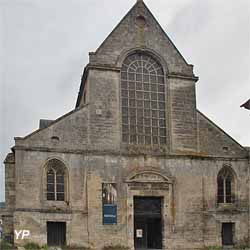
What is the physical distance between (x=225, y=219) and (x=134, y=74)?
10.2 metres

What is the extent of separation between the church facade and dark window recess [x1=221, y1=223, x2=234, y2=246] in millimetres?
59

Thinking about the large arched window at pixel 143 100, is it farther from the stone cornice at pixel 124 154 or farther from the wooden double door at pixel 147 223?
the wooden double door at pixel 147 223

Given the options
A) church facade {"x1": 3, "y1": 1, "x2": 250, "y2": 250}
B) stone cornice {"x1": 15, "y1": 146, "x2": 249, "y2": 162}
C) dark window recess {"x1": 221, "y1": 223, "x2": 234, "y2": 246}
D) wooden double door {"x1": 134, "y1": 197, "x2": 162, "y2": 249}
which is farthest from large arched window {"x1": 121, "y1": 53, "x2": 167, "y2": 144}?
dark window recess {"x1": 221, "y1": 223, "x2": 234, "y2": 246}

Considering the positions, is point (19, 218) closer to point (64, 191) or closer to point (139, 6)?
point (64, 191)

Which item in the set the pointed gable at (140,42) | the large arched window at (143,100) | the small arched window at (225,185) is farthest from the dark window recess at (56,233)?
the pointed gable at (140,42)

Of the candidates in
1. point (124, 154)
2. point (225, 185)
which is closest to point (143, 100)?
point (124, 154)

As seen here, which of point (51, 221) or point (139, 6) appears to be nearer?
point (51, 221)

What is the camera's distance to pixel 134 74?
108ft

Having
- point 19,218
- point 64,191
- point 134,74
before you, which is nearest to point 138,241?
point 64,191

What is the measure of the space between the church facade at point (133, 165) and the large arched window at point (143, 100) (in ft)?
0.20

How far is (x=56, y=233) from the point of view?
29172 millimetres

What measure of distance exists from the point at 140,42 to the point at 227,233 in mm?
12630

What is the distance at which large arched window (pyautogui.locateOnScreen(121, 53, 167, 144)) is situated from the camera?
31.9 meters

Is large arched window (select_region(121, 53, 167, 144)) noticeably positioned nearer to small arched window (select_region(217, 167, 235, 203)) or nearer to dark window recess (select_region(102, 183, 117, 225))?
dark window recess (select_region(102, 183, 117, 225))
